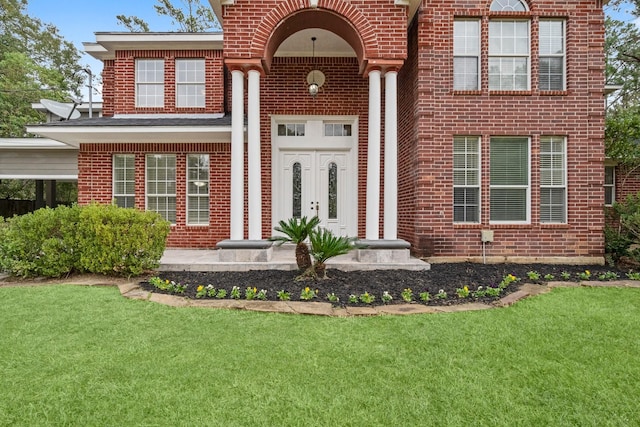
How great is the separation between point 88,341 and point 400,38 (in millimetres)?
6425

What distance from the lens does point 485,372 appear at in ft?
7.88

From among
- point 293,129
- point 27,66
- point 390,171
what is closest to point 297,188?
point 293,129

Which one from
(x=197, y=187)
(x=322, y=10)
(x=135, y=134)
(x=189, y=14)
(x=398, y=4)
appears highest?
(x=189, y=14)

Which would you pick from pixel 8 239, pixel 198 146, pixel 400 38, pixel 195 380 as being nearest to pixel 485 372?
pixel 195 380

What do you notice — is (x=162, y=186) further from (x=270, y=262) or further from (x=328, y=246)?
(x=328, y=246)

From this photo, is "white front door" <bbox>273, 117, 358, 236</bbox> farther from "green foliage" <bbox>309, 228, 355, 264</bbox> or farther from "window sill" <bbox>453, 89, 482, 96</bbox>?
"green foliage" <bbox>309, 228, 355, 264</bbox>

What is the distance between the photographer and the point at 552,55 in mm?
6668

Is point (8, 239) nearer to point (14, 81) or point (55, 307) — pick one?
point (55, 307)

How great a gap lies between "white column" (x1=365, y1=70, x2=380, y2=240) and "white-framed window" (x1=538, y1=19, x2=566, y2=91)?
3.53 meters

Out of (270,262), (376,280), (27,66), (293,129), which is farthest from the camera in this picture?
(27,66)

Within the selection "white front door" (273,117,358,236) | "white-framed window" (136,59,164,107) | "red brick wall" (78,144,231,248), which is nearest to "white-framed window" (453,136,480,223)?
"white front door" (273,117,358,236)

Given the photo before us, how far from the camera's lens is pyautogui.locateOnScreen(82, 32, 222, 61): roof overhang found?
26.4 ft

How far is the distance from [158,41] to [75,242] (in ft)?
18.4

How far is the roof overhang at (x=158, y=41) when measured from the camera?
8047 millimetres
